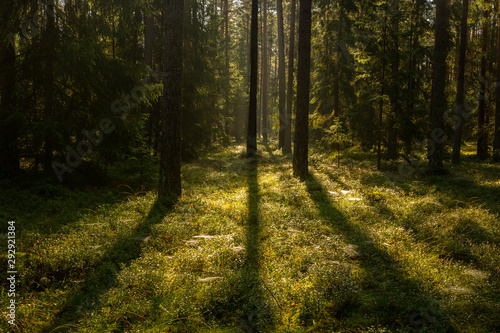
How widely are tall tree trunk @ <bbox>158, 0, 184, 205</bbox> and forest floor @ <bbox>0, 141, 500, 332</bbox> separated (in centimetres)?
73

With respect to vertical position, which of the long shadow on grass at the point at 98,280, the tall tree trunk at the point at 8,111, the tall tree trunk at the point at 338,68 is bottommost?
the long shadow on grass at the point at 98,280

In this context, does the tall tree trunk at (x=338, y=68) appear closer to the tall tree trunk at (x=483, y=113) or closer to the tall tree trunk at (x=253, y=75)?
the tall tree trunk at (x=253, y=75)

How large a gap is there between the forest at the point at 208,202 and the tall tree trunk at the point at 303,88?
0.25ft

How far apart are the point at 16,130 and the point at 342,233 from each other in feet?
33.5

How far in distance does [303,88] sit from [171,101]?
20.5 ft

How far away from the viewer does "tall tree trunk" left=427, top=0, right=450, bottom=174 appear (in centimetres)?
1369

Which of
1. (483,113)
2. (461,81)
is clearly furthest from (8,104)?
(483,113)

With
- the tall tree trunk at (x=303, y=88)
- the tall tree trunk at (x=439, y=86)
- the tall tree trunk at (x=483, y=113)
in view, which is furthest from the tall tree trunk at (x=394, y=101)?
the tall tree trunk at (x=483, y=113)

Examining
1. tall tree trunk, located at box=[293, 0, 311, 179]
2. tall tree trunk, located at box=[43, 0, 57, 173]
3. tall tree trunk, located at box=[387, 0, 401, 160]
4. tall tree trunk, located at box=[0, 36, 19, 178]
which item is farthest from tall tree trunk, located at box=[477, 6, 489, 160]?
tall tree trunk, located at box=[0, 36, 19, 178]

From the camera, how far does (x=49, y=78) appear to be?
412 inches

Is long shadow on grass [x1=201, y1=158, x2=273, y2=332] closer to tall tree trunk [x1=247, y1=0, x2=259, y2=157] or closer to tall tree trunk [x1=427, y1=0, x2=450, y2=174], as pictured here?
tall tree trunk [x1=427, y1=0, x2=450, y2=174]

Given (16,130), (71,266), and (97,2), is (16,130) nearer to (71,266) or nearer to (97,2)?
(97,2)

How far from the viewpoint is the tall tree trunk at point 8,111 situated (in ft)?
32.3

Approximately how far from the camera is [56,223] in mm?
7660
